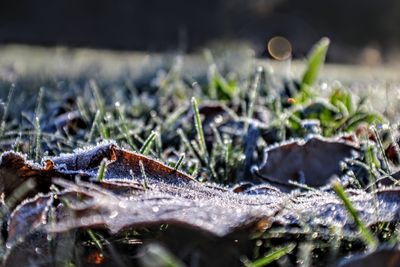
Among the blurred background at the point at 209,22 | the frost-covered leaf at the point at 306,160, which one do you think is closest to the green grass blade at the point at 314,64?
the frost-covered leaf at the point at 306,160

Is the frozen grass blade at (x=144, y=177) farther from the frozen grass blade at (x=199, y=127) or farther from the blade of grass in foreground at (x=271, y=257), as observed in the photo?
the frozen grass blade at (x=199, y=127)

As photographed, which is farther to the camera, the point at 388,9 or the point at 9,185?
the point at 388,9

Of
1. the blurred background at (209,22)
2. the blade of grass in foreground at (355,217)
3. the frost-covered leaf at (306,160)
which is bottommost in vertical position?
the blurred background at (209,22)

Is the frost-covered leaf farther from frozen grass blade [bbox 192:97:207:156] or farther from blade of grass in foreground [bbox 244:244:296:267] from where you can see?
blade of grass in foreground [bbox 244:244:296:267]

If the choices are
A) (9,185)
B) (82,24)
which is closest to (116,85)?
(9,185)

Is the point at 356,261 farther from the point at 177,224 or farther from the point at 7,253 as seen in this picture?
the point at 7,253

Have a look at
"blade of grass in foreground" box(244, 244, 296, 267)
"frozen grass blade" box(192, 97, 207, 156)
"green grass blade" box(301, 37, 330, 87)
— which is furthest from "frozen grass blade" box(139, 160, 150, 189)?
"green grass blade" box(301, 37, 330, 87)
